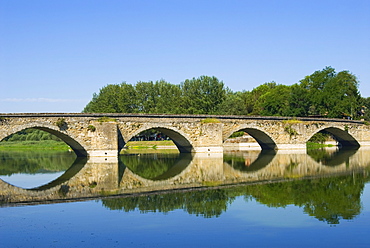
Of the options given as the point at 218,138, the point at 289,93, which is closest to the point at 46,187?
the point at 218,138

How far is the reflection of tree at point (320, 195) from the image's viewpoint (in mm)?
13539

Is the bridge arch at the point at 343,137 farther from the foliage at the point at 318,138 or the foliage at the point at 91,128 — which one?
the foliage at the point at 91,128

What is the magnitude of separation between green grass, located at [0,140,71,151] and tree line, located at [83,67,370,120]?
7496 mm

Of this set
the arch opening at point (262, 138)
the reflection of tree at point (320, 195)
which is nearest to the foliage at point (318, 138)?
the arch opening at point (262, 138)

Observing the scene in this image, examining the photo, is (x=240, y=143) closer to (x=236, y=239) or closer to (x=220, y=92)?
(x=220, y=92)

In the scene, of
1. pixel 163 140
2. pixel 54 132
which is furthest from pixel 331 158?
pixel 163 140

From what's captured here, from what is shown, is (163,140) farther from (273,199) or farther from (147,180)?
(273,199)

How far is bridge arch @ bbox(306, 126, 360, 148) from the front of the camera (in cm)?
5256

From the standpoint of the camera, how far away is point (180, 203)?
15359mm

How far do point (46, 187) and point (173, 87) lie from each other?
49354mm

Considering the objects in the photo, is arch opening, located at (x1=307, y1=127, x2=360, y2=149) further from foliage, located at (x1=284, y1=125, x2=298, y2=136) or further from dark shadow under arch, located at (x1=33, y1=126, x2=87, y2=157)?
dark shadow under arch, located at (x1=33, y1=126, x2=87, y2=157)

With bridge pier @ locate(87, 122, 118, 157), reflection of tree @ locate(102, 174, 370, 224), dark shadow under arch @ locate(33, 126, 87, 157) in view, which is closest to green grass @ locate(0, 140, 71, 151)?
dark shadow under arch @ locate(33, 126, 87, 157)

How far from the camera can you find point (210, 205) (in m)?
14.9

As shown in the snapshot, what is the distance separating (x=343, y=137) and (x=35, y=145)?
43.4 meters
